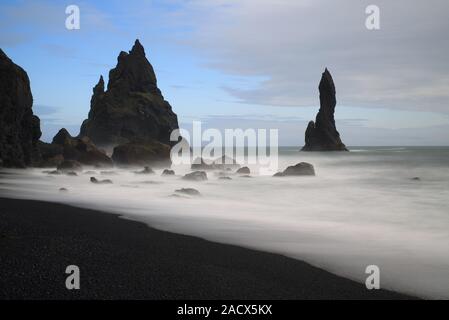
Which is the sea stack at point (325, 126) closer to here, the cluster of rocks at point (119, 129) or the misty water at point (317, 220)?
the cluster of rocks at point (119, 129)

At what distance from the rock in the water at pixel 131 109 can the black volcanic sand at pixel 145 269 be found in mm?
68966

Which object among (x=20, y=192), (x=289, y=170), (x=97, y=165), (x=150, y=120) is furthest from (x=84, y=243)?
(x=150, y=120)

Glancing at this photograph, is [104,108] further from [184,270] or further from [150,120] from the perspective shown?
[184,270]

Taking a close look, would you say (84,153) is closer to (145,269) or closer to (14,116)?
(14,116)

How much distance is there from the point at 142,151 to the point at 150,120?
3972cm

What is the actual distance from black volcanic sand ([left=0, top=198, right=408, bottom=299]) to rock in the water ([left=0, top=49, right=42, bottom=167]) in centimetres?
2616

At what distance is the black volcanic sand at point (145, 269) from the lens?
6.14m

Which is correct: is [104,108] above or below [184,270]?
above

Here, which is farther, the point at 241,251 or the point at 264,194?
the point at 264,194

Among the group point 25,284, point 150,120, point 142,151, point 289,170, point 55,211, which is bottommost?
point 25,284

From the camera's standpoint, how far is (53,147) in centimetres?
4522

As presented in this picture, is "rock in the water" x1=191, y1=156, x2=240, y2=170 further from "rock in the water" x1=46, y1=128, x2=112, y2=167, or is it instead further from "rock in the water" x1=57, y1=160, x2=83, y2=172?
"rock in the water" x1=57, y1=160, x2=83, y2=172

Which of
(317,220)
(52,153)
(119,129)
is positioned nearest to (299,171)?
(317,220)

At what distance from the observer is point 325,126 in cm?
13138
